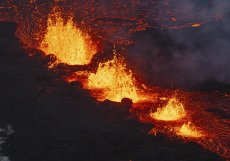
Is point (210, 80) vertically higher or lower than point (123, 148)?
higher

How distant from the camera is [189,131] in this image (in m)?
10.2

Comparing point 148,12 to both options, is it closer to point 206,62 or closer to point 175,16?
point 175,16

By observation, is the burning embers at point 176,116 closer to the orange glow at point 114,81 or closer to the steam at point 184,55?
the orange glow at point 114,81

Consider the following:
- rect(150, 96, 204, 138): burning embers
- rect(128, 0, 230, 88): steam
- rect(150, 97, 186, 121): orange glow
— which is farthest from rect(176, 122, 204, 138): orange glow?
rect(128, 0, 230, 88): steam

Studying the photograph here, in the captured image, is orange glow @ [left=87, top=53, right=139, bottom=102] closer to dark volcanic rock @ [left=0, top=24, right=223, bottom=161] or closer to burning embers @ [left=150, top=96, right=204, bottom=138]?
dark volcanic rock @ [left=0, top=24, right=223, bottom=161]

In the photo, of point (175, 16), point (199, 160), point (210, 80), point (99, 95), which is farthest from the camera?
point (175, 16)

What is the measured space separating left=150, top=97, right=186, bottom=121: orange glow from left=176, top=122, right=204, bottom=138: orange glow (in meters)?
0.53

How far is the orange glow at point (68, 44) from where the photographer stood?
1502 centimetres

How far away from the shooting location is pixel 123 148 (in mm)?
9234

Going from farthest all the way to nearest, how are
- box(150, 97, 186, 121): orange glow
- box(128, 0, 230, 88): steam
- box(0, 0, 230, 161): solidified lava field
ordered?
box(128, 0, 230, 88): steam < box(150, 97, 186, 121): orange glow < box(0, 0, 230, 161): solidified lava field

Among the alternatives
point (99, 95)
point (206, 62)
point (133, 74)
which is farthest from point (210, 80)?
point (99, 95)

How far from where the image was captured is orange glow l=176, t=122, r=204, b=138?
32.6 ft

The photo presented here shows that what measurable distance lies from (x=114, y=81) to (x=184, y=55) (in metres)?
3.09

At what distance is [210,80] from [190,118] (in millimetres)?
2595
